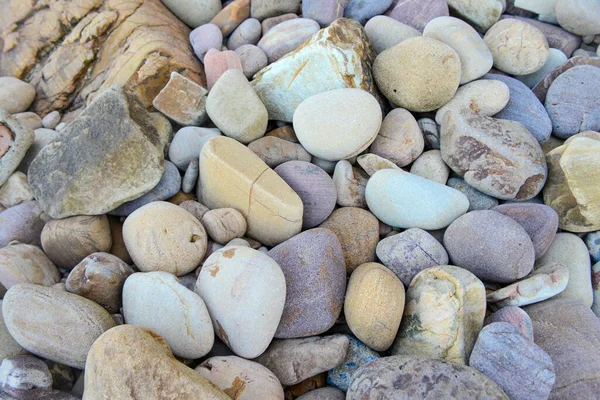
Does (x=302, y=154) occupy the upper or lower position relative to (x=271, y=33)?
lower

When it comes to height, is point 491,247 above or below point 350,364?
above

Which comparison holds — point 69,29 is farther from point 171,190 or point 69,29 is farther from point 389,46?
point 389,46

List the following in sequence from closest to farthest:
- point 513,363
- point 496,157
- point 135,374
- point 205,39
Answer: point 135,374 < point 513,363 < point 496,157 < point 205,39

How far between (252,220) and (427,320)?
903mm

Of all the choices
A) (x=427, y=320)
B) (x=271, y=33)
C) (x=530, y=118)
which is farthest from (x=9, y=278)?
(x=530, y=118)

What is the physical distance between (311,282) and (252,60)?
5.03 ft

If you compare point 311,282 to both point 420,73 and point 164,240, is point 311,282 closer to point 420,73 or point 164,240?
point 164,240

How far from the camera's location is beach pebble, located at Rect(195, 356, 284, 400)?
1573 mm

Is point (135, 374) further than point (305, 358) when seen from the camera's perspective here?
No

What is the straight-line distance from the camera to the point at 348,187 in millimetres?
2234

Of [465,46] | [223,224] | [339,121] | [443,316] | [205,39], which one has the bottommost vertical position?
[443,316]

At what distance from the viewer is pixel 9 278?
6.17 feet

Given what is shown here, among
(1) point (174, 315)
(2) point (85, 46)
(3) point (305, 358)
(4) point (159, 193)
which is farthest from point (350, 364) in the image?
(2) point (85, 46)

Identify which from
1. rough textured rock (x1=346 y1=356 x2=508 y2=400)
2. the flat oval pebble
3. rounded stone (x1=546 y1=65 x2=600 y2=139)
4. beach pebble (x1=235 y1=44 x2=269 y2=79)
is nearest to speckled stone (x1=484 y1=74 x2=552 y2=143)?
rounded stone (x1=546 y1=65 x2=600 y2=139)
